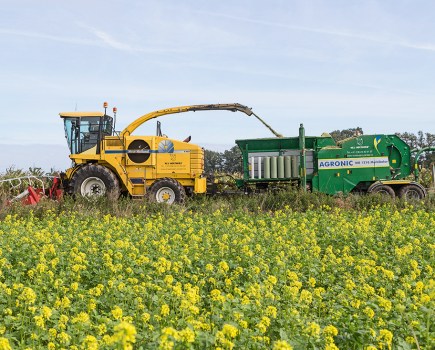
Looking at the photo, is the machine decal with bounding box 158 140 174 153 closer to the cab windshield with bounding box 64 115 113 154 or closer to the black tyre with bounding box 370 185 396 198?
the cab windshield with bounding box 64 115 113 154

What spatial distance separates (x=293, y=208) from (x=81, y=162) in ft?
21.6

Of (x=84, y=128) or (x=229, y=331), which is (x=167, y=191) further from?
(x=229, y=331)

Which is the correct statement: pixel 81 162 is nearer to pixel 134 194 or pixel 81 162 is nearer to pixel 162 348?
pixel 134 194

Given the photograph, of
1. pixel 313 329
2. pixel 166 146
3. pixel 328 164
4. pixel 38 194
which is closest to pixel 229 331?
pixel 313 329

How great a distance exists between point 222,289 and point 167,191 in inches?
360

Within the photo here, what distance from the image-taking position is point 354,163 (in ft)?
51.5

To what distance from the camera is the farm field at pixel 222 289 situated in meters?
4.00

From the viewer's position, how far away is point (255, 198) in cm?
1448

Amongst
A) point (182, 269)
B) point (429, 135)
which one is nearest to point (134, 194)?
point (182, 269)

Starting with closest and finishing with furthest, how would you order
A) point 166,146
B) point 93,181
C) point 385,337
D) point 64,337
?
point 385,337, point 64,337, point 93,181, point 166,146

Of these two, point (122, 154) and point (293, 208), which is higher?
point (122, 154)

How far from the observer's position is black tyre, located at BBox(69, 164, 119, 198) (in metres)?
14.8

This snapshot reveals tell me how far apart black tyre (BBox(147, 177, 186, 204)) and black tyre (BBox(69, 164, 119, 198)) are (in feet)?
3.56

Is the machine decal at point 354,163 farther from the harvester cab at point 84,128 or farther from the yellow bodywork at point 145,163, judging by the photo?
the harvester cab at point 84,128
